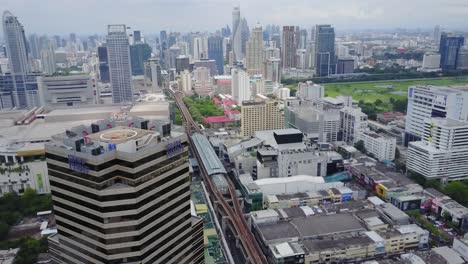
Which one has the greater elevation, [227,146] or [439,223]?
[227,146]

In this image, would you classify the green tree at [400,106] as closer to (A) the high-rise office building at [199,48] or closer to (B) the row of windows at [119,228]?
(B) the row of windows at [119,228]

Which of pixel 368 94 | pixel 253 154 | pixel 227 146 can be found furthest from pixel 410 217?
pixel 368 94

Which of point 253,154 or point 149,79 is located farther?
point 149,79

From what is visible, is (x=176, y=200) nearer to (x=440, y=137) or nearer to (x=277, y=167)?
(x=277, y=167)

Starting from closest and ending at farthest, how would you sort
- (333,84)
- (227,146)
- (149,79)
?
(227,146), (149,79), (333,84)

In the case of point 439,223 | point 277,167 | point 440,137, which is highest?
point 440,137

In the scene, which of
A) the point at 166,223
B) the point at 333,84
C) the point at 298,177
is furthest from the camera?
the point at 333,84

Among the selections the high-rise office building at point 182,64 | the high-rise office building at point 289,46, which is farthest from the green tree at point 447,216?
the high-rise office building at point 289,46
